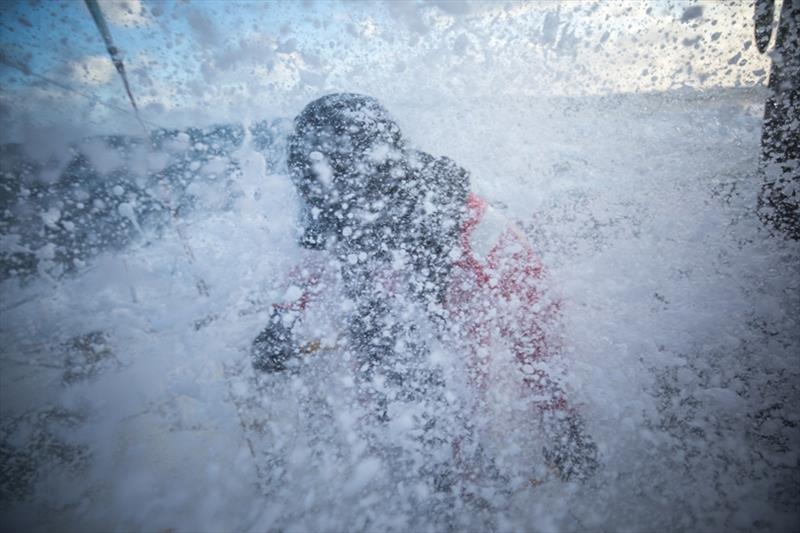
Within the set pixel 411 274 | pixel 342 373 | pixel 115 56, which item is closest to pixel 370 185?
pixel 411 274

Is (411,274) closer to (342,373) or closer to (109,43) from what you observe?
(342,373)

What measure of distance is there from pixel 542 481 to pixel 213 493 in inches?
59.0

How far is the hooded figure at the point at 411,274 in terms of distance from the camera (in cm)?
167

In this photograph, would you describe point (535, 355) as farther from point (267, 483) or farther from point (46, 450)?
point (46, 450)

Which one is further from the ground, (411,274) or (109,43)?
(109,43)

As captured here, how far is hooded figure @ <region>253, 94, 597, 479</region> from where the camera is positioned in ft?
5.49

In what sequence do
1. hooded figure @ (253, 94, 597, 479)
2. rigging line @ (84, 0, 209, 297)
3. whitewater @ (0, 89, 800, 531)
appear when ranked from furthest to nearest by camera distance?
rigging line @ (84, 0, 209, 297), hooded figure @ (253, 94, 597, 479), whitewater @ (0, 89, 800, 531)

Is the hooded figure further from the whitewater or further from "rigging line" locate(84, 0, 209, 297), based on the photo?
"rigging line" locate(84, 0, 209, 297)

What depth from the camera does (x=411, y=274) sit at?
1.72m

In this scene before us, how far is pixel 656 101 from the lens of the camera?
4230mm

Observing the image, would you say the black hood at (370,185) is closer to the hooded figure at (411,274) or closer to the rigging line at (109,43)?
the hooded figure at (411,274)

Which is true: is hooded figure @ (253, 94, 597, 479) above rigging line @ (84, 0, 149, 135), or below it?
below

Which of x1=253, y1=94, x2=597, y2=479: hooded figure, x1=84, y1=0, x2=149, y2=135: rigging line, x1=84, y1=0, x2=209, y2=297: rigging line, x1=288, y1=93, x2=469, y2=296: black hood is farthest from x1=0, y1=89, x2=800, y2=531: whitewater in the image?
x1=84, y1=0, x2=149, y2=135: rigging line

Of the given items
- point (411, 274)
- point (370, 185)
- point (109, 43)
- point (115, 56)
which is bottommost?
point (411, 274)
